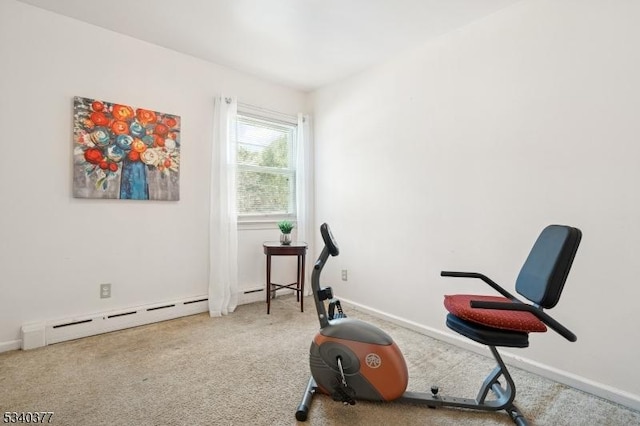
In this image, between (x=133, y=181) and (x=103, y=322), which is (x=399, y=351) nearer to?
(x=103, y=322)

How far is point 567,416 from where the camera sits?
1.62 meters

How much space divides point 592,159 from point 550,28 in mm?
887

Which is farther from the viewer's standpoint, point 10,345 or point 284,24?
point 284,24

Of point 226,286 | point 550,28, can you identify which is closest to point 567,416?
point 550,28

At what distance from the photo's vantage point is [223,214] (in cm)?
314

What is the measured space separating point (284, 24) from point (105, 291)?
263 cm

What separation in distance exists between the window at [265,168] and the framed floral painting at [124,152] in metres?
0.70

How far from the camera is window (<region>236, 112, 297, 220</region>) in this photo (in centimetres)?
346

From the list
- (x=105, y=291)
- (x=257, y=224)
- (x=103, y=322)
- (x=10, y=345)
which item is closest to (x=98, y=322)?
(x=103, y=322)

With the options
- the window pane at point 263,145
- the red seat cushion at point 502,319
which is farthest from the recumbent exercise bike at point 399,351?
the window pane at point 263,145

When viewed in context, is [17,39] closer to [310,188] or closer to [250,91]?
[250,91]

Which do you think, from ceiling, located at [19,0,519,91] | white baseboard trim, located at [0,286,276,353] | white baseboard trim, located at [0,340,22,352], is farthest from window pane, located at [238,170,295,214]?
white baseboard trim, located at [0,340,22,352]

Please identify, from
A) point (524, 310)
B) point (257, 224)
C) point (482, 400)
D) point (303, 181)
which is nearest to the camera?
point (524, 310)

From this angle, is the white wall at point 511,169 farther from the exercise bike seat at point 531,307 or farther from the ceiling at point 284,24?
the exercise bike seat at point 531,307
